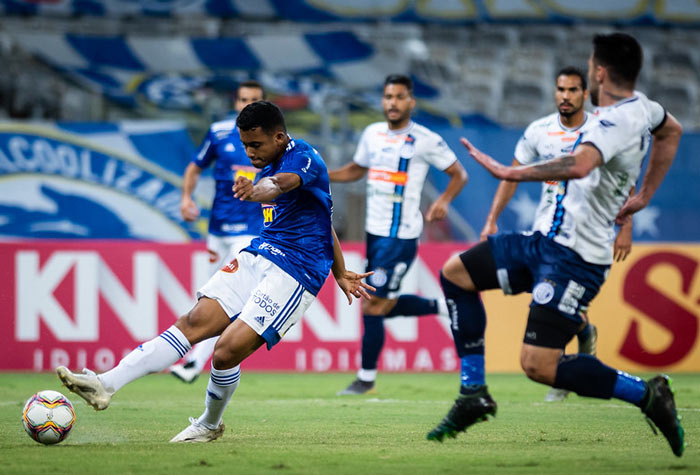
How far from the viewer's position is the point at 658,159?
5.58 m

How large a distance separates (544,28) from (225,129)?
10641 mm

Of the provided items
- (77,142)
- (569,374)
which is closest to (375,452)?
(569,374)

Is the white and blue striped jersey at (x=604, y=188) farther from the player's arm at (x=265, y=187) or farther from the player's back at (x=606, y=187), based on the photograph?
the player's arm at (x=265, y=187)

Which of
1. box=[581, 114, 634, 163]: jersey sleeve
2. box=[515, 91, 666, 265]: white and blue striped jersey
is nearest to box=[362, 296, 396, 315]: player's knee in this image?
box=[515, 91, 666, 265]: white and blue striped jersey

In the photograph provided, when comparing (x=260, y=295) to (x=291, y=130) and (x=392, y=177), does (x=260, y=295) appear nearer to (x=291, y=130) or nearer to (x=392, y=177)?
(x=392, y=177)

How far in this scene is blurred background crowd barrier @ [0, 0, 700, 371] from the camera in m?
10.6

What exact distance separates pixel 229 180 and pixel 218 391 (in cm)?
368

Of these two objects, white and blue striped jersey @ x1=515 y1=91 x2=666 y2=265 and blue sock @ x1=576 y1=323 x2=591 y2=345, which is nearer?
white and blue striped jersey @ x1=515 y1=91 x2=666 y2=265

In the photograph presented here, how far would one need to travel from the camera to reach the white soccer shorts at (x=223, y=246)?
29.5ft

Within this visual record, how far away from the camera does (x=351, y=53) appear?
663 inches

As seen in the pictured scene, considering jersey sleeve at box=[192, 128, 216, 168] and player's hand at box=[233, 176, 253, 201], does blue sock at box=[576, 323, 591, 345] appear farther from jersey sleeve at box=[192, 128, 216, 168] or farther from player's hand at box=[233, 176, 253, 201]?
player's hand at box=[233, 176, 253, 201]

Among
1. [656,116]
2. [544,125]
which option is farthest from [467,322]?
[544,125]

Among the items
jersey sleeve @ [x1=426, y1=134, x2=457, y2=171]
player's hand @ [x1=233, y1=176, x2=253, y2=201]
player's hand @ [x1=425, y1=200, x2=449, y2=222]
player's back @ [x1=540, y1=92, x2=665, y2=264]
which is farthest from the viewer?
jersey sleeve @ [x1=426, y1=134, x2=457, y2=171]

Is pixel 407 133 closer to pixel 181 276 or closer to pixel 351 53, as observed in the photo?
pixel 181 276
